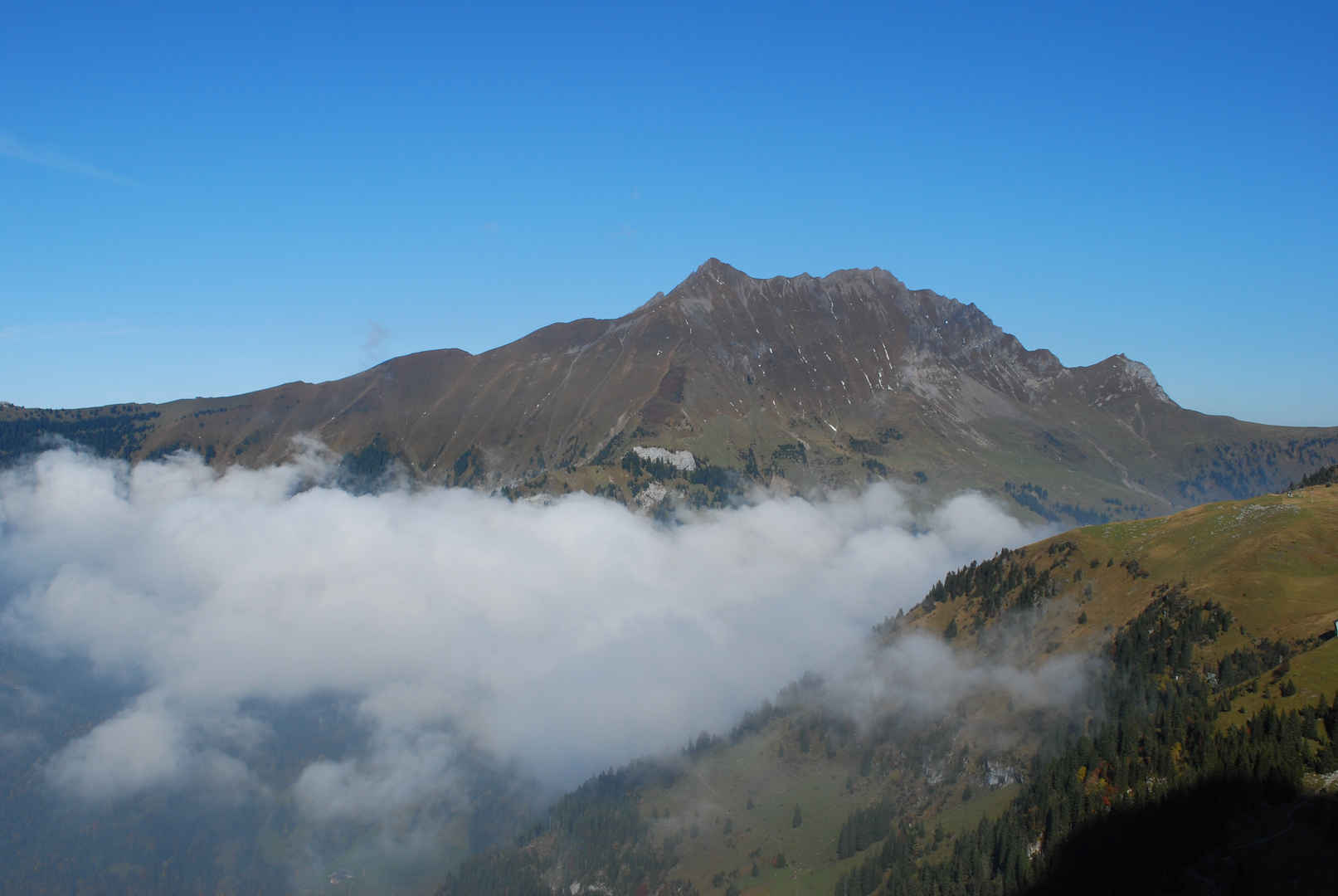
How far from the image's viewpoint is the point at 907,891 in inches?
5817

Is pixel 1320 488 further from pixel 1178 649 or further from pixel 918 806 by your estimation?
pixel 918 806

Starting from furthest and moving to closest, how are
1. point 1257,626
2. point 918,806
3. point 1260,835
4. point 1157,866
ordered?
1. point 918,806
2. point 1257,626
3. point 1157,866
4. point 1260,835

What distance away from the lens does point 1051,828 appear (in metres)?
122

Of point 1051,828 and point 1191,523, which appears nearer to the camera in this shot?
point 1051,828

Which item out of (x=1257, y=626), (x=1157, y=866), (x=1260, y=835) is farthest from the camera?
(x=1257, y=626)

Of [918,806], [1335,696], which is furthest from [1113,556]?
[1335,696]

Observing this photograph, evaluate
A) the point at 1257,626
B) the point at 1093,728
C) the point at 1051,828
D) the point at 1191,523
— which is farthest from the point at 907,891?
the point at 1191,523

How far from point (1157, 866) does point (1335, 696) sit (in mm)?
29597

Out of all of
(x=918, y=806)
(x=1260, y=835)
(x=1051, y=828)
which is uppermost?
(x=1260, y=835)

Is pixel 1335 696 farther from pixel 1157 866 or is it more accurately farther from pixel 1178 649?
pixel 1178 649

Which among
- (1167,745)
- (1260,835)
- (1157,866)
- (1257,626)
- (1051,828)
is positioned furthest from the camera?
(1257,626)

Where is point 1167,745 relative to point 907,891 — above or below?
above

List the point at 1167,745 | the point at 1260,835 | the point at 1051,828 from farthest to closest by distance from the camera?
1. the point at 1051,828
2. the point at 1167,745
3. the point at 1260,835

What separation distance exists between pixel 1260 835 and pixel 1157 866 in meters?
12.0
